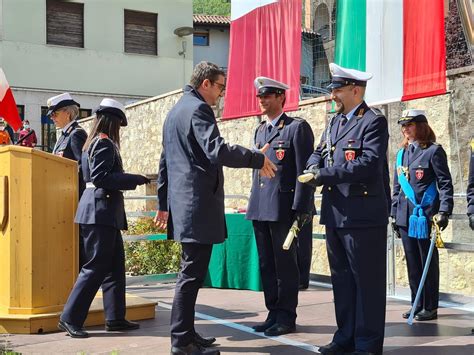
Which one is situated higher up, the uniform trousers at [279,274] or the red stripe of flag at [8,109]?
the red stripe of flag at [8,109]

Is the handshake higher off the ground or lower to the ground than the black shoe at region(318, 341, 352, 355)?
higher

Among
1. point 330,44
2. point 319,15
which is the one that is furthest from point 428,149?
point 319,15

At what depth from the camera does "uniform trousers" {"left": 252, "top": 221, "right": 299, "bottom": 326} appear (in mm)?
5199

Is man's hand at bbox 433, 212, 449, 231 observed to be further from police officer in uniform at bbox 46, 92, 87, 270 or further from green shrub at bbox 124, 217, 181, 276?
green shrub at bbox 124, 217, 181, 276

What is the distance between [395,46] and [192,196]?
367 centimetres

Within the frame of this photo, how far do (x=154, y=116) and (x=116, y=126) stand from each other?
11.0 metres

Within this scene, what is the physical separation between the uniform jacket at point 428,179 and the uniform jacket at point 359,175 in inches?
53.2

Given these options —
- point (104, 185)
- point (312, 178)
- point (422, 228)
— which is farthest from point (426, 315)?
point (104, 185)

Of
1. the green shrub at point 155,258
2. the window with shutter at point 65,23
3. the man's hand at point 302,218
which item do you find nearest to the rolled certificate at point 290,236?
the man's hand at point 302,218

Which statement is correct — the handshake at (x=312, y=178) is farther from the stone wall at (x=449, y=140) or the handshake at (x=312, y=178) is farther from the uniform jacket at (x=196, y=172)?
the stone wall at (x=449, y=140)

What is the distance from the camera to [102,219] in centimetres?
512

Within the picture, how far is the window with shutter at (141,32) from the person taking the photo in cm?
2527

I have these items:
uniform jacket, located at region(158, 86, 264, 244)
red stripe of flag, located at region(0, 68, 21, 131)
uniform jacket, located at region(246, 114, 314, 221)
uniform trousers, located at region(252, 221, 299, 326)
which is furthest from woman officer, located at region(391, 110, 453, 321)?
red stripe of flag, located at region(0, 68, 21, 131)

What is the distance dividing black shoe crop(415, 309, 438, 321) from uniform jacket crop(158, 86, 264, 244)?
223 cm
